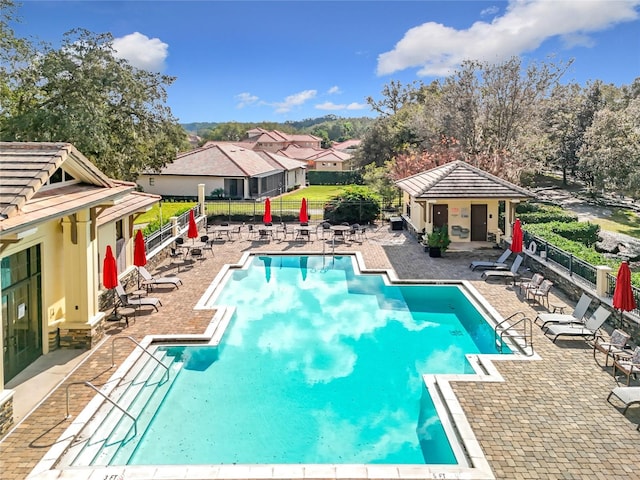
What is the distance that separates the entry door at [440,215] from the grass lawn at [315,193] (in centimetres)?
2213

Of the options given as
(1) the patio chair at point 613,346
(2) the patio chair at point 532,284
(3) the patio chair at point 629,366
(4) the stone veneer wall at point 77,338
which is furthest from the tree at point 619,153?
(4) the stone veneer wall at point 77,338

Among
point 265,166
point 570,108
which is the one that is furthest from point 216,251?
point 570,108

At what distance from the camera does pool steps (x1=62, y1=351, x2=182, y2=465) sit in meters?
8.63

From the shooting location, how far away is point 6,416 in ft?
28.7

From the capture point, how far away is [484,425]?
911 centimetres

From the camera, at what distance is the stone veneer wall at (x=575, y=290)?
43.4 ft

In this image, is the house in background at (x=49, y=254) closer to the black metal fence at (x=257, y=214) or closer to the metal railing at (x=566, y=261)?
the metal railing at (x=566, y=261)

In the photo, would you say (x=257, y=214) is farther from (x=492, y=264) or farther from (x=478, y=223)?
(x=492, y=264)

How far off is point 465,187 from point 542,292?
882cm

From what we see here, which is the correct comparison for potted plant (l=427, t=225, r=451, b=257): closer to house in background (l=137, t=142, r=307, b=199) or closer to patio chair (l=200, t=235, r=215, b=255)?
patio chair (l=200, t=235, r=215, b=255)

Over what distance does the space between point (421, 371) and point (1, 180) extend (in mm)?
9671

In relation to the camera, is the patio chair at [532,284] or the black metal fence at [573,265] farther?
the patio chair at [532,284]

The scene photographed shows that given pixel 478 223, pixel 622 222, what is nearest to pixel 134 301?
pixel 478 223

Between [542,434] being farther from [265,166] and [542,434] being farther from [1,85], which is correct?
[265,166]
